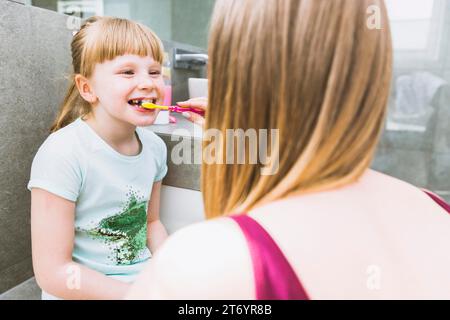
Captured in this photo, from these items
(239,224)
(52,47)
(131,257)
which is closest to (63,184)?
(131,257)

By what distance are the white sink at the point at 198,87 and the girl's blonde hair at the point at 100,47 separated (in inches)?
21.0

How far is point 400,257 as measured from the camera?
0.34 meters

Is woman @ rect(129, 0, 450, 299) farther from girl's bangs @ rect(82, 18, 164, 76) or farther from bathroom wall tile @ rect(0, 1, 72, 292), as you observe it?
bathroom wall tile @ rect(0, 1, 72, 292)

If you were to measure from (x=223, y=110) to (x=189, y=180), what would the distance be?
20.3 inches

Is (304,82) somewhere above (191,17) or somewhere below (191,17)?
below

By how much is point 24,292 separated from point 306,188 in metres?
0.79

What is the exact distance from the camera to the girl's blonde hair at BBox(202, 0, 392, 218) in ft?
1.08

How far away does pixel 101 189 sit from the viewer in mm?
730

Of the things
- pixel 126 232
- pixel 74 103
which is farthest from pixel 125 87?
pixel 126 232

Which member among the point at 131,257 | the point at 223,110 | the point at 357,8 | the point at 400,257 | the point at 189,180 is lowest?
the point at 131,257

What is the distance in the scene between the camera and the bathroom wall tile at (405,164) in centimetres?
184

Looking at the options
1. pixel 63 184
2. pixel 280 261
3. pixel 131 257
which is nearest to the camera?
pixel 280 261

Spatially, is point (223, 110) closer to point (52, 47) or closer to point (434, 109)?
point (52, 47)

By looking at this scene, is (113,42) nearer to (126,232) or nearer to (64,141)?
(64,141)
